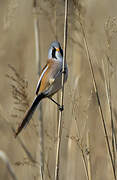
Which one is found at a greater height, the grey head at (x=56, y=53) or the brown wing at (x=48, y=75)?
the grey head at (x=56, y=53)

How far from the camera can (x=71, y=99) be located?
77.4 inches

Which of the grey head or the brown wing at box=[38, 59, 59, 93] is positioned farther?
the grey head

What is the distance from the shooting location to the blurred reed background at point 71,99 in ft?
6.73

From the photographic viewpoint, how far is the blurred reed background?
80.7 inches

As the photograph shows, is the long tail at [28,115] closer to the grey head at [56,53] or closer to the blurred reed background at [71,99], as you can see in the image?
the blurred reed background at [71,99]

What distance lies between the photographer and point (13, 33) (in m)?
4.33

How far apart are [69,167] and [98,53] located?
98 centimetres

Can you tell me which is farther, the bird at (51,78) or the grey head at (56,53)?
the grey head at (56,53)

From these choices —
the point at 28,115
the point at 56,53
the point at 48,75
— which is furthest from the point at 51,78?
the point at 28,115

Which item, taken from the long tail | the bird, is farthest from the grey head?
the long tail

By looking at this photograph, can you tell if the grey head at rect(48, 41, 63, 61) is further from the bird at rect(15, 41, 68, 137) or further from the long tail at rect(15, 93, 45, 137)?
the long tail at rect(15, 93, 45, 137)

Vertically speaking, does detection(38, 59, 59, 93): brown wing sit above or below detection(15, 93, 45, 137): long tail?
above

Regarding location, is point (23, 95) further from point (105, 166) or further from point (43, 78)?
point (105, 166)

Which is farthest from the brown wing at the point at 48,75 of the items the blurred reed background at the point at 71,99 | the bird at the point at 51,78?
the blurred reed background at the point at 71,99
